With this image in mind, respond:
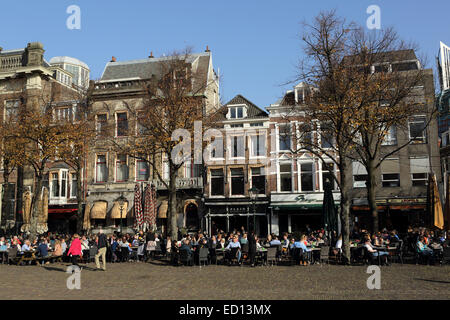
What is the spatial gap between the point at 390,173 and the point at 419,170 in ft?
6.84

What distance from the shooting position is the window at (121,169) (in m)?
38.4

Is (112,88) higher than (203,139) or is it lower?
higher

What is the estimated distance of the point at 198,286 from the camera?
13688 millimetres

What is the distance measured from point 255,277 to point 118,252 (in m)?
9.12

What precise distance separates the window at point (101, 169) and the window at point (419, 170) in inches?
1011

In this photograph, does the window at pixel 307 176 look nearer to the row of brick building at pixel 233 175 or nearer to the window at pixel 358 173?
the row of brick building at pixel 233 175

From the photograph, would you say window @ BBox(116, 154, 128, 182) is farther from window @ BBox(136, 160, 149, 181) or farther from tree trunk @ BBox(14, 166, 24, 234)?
tree trunk @ BBox(14, 166, 24, 234)

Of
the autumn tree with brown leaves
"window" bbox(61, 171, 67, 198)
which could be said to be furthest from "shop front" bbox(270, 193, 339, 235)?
"window" bbox(61, 171, 67, 198)

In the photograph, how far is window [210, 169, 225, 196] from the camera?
121 ft

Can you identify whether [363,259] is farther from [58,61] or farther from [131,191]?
[58,61]

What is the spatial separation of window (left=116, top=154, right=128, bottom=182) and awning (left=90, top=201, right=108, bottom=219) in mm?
2539

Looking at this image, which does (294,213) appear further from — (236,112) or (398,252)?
(398,252)
